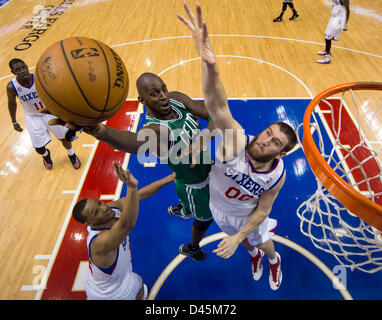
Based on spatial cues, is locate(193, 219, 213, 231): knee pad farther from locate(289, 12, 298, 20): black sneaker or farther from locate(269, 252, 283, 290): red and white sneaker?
locate(289, 12, 298, 20): black sneaker

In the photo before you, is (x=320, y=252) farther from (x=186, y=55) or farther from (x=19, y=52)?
(x=19, y=52)

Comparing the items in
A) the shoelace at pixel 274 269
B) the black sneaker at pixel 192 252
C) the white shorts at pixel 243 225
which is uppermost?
the white shorts at pixel 243 225

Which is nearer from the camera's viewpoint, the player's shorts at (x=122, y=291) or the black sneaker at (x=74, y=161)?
the player's shorts at (x=122, y=291)

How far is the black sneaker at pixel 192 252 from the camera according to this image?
297 centimetres

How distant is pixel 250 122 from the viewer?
4637mm

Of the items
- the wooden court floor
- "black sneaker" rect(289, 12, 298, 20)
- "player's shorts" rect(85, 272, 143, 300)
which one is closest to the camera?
"player's shorts" rect(85, 272, 143, 300)

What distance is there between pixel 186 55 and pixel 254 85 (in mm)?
2113

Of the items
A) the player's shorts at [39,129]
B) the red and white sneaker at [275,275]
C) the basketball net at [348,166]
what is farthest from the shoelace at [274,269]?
the player's shorts at [39,129]

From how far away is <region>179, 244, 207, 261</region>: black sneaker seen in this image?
2969 mm

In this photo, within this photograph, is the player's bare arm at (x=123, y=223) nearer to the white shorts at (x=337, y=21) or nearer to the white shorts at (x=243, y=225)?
the white shorts at (x=243, y=225)

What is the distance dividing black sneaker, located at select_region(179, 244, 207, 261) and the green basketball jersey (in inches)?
42.5

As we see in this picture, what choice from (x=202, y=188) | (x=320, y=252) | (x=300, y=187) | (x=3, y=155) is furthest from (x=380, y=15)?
(x=3, y=155)

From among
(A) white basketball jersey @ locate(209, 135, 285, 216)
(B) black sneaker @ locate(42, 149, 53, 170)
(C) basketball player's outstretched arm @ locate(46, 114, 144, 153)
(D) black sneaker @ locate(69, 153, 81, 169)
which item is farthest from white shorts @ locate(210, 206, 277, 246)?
(B) black sneaker @ locate(42, 149, 53, 170)

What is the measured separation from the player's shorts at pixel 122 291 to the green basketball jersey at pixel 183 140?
38.2 inches
